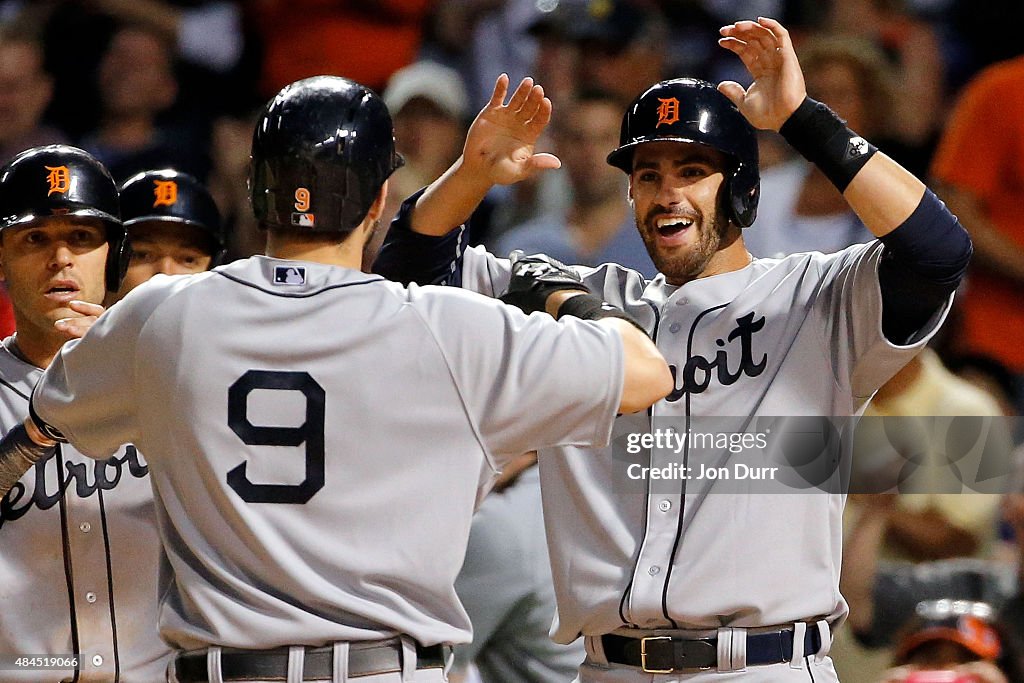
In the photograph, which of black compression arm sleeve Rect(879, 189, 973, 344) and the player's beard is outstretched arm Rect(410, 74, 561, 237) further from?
black compression arm sleeve Rect(879, 189, 973, 344)

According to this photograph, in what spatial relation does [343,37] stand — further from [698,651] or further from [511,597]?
[698,651]

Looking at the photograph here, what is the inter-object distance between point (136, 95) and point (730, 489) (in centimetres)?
492

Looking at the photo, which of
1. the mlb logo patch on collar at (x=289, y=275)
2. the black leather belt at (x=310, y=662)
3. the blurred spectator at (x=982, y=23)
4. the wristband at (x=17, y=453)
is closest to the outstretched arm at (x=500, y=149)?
the mlb logo patch on collar at (x=289, y=275)

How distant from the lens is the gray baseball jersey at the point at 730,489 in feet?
10.8

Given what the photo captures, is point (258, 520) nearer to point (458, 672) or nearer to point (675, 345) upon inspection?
point (675, 345)

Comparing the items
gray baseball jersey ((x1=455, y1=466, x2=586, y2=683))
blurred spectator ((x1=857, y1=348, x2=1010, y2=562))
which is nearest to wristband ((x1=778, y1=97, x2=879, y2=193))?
gray baseball jersey ((x1=455, y1=466, x2=586, y2=683))

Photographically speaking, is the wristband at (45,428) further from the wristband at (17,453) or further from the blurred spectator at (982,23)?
the blurred spectator at (982,23)

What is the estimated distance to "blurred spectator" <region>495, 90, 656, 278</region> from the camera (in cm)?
632

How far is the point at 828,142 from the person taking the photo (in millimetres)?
3328

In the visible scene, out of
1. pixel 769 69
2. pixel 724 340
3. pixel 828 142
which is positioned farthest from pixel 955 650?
pixel 769 69

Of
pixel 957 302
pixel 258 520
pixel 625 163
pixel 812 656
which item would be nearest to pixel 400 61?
pixel 957 302

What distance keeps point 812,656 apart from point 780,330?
81cm

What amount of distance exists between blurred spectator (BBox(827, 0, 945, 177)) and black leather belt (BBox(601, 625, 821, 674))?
12.7 feet

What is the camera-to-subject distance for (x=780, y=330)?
352 centimetres
